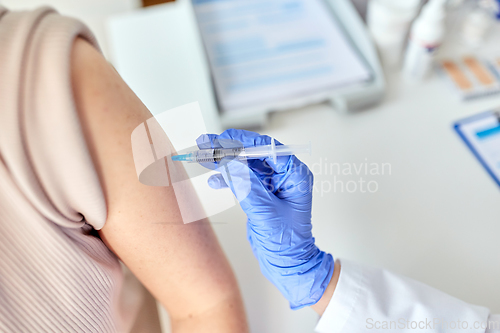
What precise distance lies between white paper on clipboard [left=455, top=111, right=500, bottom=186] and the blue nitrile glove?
0.58 metres

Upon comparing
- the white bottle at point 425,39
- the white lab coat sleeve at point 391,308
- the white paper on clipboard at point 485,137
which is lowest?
the white lab coat sleeve at point 391,308

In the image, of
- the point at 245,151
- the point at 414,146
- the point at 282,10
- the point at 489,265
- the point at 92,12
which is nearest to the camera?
the point at 245,151

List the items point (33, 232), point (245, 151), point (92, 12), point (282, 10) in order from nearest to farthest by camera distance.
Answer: point (33, 232)
point (245, 151)
point (282, 10)
point (92, 12)

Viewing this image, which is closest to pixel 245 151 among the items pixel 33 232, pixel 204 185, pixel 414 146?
pixel 204 185

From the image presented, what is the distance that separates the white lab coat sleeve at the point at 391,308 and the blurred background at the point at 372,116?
0.11 metres

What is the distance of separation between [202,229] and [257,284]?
0.74 feet

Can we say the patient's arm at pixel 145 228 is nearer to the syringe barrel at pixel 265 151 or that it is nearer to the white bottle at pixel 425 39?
the syringe barrel at pixel 265 151

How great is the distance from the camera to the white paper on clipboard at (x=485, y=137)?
915 millimetres

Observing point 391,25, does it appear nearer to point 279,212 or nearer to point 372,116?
point 372,116

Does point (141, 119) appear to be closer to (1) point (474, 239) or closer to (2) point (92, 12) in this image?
(1) point (474, 239)

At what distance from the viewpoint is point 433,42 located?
3.15 ft

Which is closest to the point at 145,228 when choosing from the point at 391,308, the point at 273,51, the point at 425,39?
the point at 391,308

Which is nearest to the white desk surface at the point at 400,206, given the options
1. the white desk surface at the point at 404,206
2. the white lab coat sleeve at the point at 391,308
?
the white desk surface at the point at 404,206

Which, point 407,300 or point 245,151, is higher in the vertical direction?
point 245,151
